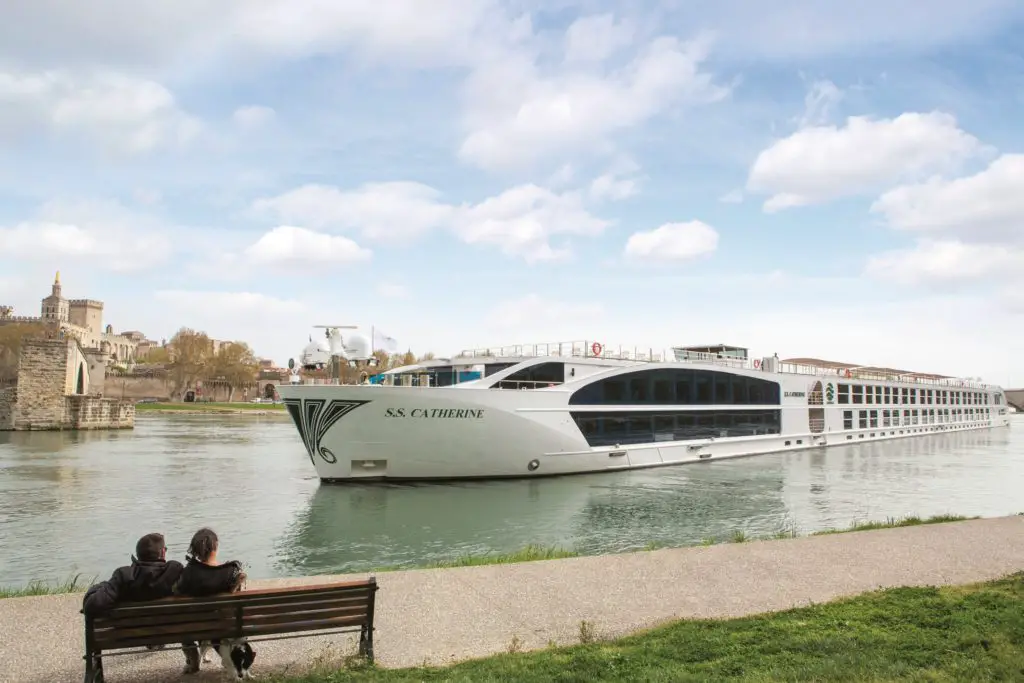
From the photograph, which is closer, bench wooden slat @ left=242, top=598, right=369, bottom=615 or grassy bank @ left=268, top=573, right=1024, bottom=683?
grassy bank @ left=268, top=573, right=1024, bottom=683

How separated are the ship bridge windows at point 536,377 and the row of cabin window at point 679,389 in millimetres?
986

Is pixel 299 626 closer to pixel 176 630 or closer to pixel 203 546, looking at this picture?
pixel 176 630

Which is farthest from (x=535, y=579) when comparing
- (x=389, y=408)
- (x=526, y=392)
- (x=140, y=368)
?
(x=140, y=368)

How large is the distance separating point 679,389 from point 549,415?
8545 millimetres

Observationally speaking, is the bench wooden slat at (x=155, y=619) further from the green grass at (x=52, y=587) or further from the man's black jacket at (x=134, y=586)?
the green grass at (x=52, y=587)

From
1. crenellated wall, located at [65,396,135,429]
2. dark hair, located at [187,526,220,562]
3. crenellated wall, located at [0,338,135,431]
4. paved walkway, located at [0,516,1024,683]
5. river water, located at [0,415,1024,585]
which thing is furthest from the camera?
crenellated wall, located at [65,396,135,429]

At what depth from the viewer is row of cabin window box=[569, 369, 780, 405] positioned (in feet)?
93.5

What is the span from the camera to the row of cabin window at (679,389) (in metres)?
28.5

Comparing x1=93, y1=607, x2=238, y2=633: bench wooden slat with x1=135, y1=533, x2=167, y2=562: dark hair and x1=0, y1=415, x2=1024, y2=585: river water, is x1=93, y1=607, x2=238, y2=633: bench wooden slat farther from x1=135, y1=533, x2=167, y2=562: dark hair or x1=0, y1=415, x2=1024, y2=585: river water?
x1=0, y1=415, x2=1024, y2=585: river water

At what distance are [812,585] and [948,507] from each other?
51.6 ft

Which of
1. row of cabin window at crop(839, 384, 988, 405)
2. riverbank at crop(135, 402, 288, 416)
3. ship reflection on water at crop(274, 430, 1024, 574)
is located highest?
row of cabin window at crop(839, 384, 988, 405)

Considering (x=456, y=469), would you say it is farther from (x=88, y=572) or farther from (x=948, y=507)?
(x=948, y=507)

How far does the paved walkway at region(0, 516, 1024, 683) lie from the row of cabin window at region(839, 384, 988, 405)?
38.1 m

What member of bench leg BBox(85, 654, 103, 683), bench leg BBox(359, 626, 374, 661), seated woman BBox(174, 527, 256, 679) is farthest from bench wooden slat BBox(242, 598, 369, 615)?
bench leg BBox(85, 654, 103, 683)
